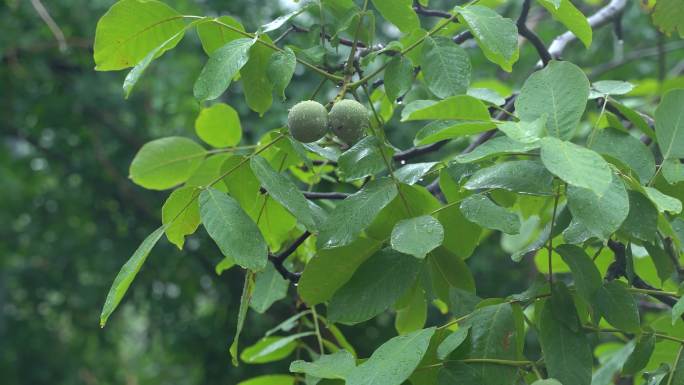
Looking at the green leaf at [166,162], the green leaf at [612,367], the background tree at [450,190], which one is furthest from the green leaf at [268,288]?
the green leaf at [612,367]

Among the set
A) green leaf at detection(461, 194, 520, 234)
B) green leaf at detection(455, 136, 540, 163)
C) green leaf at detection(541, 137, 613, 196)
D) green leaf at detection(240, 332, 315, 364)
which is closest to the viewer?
green leaf at detection(541, 137, 613, 196)

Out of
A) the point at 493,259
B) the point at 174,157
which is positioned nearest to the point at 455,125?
the point at 174,157

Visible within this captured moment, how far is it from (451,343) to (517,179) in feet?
0.69

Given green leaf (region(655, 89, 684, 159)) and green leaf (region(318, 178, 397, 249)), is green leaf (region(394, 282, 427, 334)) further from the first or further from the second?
green leaf (region(655, 89, 684, 159))

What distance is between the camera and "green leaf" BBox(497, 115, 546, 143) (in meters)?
0.98

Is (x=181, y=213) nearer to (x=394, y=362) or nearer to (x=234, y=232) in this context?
(x=234, y=232)

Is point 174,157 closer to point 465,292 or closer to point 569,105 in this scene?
point 465,292

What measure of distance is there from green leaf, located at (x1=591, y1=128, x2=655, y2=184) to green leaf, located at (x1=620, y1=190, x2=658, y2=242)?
0.43 feet

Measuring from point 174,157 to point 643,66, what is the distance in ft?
11.0

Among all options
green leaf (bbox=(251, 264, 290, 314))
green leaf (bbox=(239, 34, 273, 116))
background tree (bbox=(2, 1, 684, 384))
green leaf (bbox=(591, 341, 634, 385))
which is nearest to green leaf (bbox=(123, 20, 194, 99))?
background tree (bbox=(2, 1, 684, 384))

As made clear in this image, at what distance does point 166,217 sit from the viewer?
125 centimetres

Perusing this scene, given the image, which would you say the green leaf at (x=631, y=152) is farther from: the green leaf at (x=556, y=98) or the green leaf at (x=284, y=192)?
the green leaf at (x=284, y=192)

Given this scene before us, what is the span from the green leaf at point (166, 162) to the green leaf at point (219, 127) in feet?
0.27

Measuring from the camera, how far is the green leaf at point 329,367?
1.13 m
